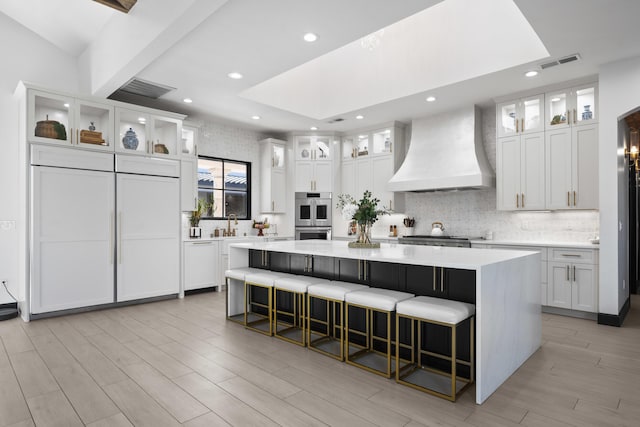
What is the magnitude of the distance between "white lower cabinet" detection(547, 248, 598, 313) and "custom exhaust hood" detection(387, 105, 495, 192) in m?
1.33

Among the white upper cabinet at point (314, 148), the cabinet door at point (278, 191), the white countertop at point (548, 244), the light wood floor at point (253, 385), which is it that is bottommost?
the light wood floor at point (253, 385)

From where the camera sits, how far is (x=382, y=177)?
653cm

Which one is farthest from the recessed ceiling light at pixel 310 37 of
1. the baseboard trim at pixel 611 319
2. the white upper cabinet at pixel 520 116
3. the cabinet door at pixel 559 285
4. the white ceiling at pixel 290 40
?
the baseboard trim at pixel 611 319

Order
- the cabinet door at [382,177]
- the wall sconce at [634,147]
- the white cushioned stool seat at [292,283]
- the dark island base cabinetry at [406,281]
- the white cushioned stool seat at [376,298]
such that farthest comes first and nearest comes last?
the cabinet door at [382,177]
the wall sconce at [634,147]
the white cushioned stool seat at [292,283]
the dark island base cabinetry at [406,281]
the white cushioned stool seat at [376,298]

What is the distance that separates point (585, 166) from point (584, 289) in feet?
4.74

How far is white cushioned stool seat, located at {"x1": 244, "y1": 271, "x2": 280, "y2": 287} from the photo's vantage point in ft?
12.1

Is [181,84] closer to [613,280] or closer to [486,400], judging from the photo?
[486,400]

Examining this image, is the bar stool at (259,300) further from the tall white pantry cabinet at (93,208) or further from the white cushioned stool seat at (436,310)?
the tall white pantry cabinet at (93,208)

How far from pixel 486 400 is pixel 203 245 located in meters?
4.49

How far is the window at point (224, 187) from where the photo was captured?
21.2 ft

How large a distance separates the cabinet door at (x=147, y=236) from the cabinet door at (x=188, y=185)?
5.4 inches

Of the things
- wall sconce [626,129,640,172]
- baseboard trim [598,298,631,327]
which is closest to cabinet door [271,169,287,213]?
baseboard trim [598,298,631,327]

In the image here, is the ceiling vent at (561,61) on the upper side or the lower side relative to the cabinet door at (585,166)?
upper

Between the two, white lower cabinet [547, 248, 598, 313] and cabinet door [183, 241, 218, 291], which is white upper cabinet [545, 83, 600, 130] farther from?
cabinet door [183, 241, 218, 291]
